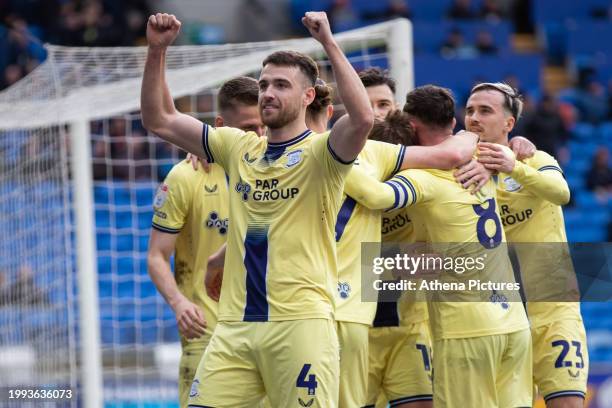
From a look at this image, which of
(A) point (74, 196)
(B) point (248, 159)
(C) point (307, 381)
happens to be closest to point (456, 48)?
(A) point (74, 196)

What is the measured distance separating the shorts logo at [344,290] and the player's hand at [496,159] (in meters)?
1.09

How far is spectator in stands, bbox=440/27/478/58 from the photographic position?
20.4m

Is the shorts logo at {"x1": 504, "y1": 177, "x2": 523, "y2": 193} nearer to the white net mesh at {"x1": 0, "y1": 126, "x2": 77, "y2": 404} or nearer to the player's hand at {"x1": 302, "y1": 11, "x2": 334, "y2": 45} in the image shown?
the player's hand at {"x1": 302, "y1": 11, "x2": 334, "y2": 45}

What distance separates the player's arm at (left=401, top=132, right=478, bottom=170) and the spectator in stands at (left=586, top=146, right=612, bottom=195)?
40.4 ft

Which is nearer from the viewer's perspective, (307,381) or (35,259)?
(307,381)

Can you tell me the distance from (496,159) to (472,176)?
0.18 meters

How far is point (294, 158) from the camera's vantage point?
5625 millimetres

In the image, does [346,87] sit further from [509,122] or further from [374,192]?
[509,122]

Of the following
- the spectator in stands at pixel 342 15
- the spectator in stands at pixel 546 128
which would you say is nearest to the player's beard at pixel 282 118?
the spectator in stands at pixel 546 128

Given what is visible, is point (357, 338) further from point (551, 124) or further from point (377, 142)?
point (551, 124)

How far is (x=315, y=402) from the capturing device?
5449mm

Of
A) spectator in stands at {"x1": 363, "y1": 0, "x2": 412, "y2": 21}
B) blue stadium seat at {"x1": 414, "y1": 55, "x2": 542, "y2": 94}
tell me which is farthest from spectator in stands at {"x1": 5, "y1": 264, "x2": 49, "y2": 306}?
spectator in stands at {"x1": 363, "y1": 0, "x2": 412, "y2": 21}

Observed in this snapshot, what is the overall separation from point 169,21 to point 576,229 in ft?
44.0

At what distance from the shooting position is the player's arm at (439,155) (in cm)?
651
